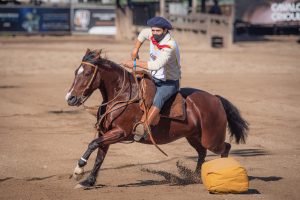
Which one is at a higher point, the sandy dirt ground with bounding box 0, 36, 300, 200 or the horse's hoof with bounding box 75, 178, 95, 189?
the horse's hoof with bounding box 75, 178, 95, 189

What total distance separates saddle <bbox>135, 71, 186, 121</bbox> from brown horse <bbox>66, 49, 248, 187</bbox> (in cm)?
10

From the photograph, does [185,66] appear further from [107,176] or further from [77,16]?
[107,176]

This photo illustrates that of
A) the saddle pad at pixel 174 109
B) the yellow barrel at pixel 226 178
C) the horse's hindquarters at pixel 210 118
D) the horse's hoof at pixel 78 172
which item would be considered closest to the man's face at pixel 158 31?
the saddle pad at pixel 174 109

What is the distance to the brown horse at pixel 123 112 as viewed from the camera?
8992 millimetres

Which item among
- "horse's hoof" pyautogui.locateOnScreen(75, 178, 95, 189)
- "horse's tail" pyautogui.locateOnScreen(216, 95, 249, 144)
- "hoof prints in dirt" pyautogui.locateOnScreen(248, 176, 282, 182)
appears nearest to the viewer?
"horse's hoof" pyautogui.locateOnScreen(75, 178, 95, 189)

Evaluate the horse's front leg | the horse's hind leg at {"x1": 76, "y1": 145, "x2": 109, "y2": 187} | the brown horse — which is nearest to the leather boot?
the brown horse

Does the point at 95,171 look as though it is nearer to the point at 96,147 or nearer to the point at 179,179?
the point at 96,147

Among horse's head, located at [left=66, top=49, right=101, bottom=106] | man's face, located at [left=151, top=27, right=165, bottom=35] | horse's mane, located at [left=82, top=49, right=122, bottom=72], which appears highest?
man's face, located at [left=151, top=27, right=165, bottom=35]

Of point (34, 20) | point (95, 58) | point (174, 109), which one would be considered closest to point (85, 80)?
point (95, 58)

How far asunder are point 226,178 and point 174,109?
1.30 m

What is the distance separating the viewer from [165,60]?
8.96m

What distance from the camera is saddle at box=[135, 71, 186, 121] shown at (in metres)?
9.25

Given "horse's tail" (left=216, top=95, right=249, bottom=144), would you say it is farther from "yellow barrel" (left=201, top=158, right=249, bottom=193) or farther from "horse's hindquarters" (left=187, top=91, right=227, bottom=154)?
"yellow barrel" (left=201, top=158, right=249, bottom=193)

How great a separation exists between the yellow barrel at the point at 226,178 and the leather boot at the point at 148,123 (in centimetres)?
101
